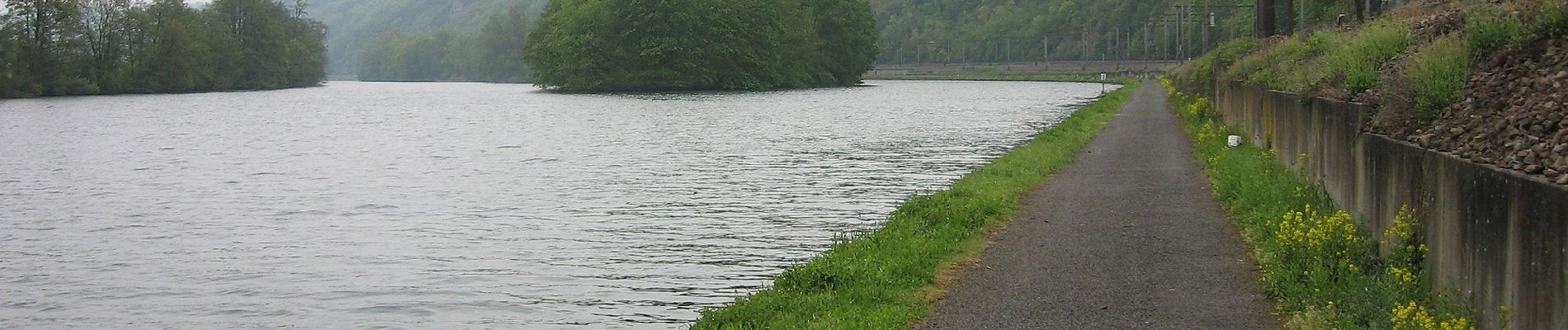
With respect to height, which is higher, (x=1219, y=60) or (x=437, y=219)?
(x=1219, y=60)

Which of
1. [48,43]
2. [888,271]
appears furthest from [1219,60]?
[48,43]

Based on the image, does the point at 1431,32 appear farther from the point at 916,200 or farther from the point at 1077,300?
the point at 916,200

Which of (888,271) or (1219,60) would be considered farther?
(1219,60)

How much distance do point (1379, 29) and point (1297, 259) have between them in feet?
17.5

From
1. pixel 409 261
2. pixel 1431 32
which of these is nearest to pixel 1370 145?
pixel 1431 32

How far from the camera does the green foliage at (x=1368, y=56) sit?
1374cm

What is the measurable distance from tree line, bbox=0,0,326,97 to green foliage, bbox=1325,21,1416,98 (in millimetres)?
104390

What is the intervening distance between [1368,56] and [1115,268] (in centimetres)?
382

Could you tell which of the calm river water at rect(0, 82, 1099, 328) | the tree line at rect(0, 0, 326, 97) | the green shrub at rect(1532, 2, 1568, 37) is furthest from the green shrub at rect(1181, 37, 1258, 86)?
the tree line at rect(0, 0, 326, 97)

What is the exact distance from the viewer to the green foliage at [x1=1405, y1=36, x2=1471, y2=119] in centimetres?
1099

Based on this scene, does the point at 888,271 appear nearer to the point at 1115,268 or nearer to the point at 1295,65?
the point at 1115,268

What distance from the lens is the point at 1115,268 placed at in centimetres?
1232

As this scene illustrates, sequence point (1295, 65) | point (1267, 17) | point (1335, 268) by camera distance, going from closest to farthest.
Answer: point (1335, 268) → point (1295, 65) → point (1267, 17)

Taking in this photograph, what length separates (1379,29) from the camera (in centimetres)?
1590
